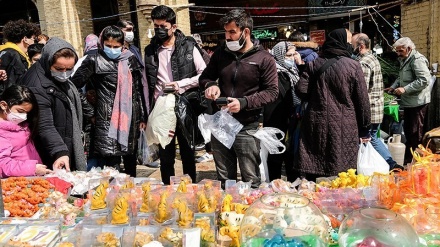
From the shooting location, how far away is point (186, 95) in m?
3.51

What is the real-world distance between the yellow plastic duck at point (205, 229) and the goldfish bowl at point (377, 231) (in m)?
0.53

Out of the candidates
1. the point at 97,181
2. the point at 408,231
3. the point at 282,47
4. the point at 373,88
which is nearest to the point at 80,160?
the point at 97,181

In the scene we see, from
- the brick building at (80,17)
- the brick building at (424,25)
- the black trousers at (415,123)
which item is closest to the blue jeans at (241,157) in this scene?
the black trousers at (415,123)

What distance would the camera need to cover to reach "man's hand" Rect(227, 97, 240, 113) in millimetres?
2705

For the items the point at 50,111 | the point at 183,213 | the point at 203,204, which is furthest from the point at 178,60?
the point at 183,213

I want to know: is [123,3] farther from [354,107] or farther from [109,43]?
[354,107]

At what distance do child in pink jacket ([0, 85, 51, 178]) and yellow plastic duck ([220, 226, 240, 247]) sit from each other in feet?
5.18

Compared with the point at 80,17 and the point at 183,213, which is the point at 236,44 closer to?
the point at 183,213

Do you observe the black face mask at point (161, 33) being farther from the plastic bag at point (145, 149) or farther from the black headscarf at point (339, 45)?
the black headscarf at point (339, 45)

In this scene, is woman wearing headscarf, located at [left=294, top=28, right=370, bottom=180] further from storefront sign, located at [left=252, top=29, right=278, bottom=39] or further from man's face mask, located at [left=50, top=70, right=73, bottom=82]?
storefront sign, located at [left=252, top=29, right=278, bottom=39]

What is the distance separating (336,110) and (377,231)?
186cm

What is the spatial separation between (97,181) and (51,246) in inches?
30.7

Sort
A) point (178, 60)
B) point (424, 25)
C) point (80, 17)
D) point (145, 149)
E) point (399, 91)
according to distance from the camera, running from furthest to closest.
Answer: point (80, 17)
point (424, 25)
point (399, 91)
point (145, 149)
point (178, 60)

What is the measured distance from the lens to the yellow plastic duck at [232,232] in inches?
62.4
